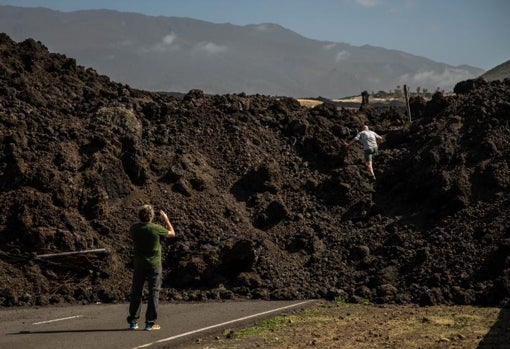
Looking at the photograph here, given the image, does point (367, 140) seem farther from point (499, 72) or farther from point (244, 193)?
point (499, 72)

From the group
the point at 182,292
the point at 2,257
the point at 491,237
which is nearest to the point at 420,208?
the point at 491,237

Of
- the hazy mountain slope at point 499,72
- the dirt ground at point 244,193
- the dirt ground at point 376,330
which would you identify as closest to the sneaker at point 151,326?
the dirt ground at point 376,330

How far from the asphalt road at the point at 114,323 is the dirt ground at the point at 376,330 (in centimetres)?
54

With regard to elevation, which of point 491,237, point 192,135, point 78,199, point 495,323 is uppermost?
point 192,135

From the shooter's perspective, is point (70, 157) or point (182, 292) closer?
point (182, 292)

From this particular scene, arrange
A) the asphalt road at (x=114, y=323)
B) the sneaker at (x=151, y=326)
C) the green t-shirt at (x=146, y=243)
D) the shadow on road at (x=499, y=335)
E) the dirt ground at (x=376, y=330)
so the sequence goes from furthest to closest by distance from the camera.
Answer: the sneaker at (x=151, y=326) < the green t-shirt at (x=146, y=243) < the asphalt road at (x=114, y=323) < the dirt ground at (x=376, y=330) < the shadow on road at (x=499, y=335)

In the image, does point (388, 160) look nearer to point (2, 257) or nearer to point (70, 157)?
point (70, 157)

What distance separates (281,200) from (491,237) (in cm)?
618

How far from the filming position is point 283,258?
1828 centimetres

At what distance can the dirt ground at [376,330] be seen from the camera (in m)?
10.5

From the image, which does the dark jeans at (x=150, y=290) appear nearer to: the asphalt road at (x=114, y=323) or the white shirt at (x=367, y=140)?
the asphalt road at (x=114, y=323)

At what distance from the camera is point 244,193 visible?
840 inches

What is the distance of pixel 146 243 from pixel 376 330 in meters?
3.91

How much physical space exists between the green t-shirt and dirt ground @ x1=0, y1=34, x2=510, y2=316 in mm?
4596
